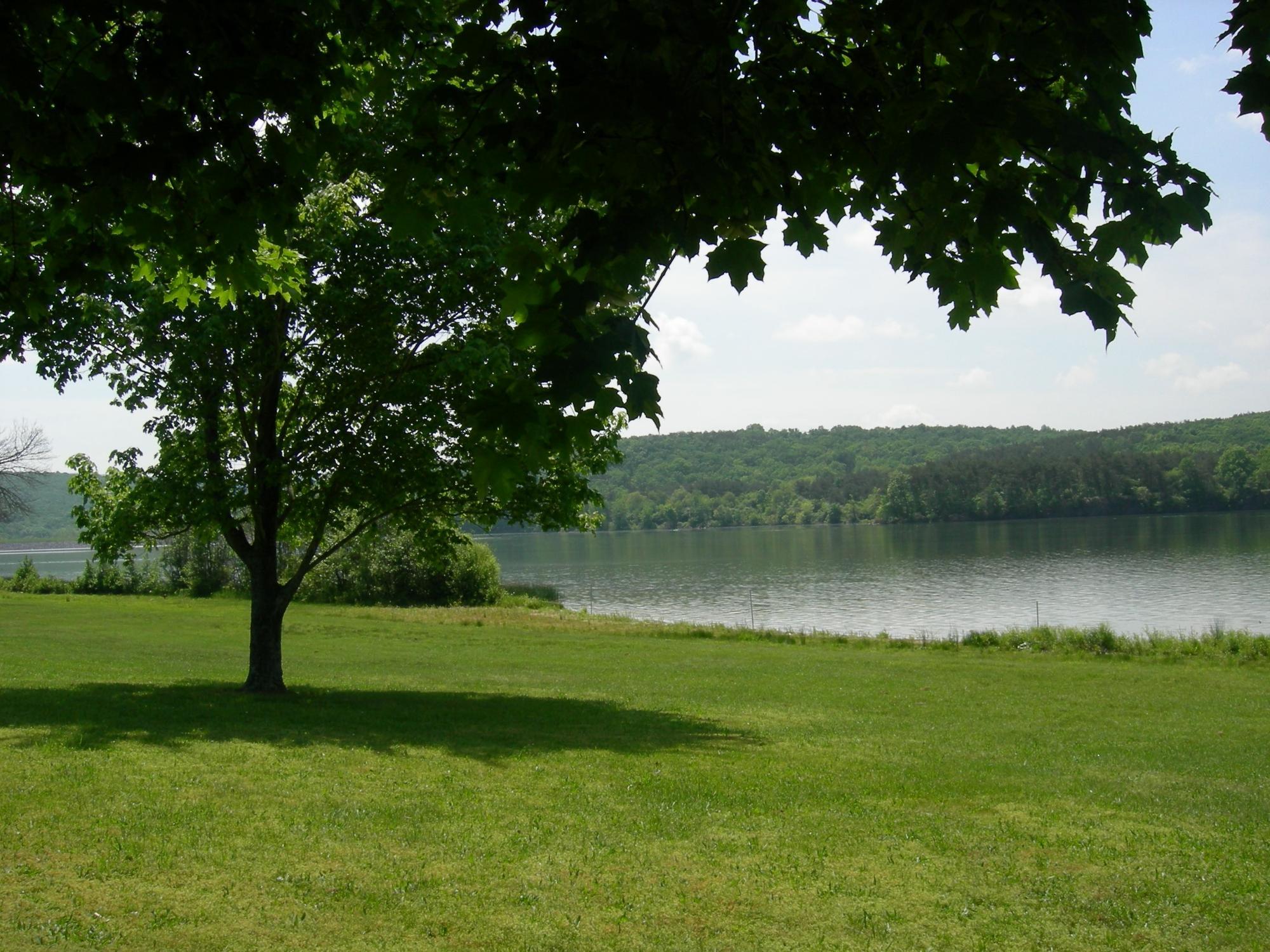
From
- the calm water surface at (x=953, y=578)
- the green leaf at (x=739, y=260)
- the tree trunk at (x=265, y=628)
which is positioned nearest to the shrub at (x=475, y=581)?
the calm water surface at (x=953, y=578)

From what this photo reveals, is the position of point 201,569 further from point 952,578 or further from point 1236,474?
point 1236,474

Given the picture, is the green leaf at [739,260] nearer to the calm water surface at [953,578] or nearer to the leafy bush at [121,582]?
the calm water surface at [953,578]

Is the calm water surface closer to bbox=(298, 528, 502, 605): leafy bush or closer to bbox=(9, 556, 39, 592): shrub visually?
bbox=(298, 528, 502, 605): leafy bush

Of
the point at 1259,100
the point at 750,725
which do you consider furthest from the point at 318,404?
the point at 1259,100

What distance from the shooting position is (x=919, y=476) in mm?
130500

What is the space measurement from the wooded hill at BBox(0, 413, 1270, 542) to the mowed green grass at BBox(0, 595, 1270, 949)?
103246mm

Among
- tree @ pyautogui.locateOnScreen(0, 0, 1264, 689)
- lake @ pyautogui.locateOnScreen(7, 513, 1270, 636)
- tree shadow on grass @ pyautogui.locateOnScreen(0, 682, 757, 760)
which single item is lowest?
lake @ pyautogui.locateOnScreen(7, 513, 1270, 636)

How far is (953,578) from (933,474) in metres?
80.1

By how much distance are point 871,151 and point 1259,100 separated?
1420mm

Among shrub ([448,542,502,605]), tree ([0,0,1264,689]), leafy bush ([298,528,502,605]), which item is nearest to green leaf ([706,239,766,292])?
tree ([0,0,1264,689])

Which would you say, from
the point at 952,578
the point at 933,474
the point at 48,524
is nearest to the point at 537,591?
the point at 952,578

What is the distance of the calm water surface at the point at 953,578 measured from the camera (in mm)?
37250

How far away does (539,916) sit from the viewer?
5.71 metres

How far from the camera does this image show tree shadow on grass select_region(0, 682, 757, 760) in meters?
11.0
